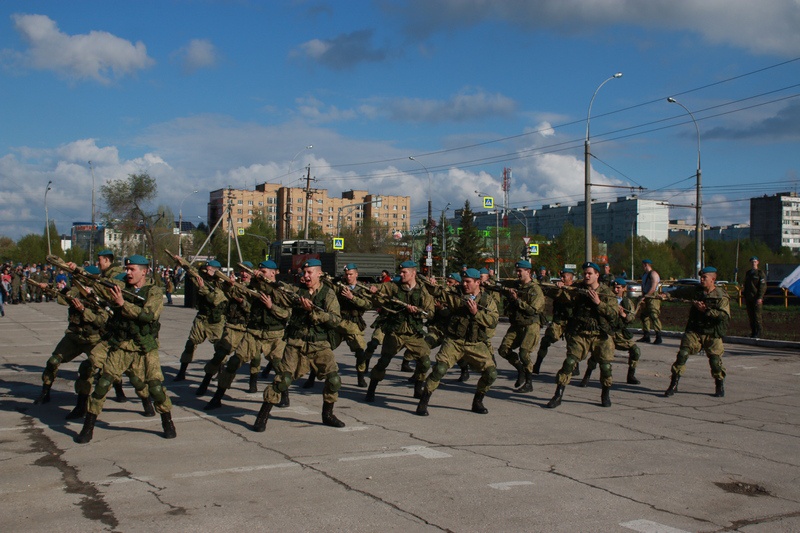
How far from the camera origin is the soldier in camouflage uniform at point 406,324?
35.6 feet

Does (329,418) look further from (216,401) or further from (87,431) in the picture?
(87,431)

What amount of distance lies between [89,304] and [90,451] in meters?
2.31

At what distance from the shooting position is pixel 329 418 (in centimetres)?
885

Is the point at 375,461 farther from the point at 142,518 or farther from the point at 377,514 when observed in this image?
the point at 142,518

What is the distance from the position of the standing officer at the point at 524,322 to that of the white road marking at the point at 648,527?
627cm

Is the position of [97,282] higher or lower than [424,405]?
higher

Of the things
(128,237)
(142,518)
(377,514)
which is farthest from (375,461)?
(128,237)

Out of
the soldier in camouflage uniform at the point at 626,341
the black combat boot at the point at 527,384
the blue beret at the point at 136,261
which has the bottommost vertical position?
Answer: the black combat boot at the point at 527,384

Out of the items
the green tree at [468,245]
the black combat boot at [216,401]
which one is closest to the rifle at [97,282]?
the black combat boot at [216,401]

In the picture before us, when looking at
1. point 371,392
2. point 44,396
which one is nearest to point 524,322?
point 371,392

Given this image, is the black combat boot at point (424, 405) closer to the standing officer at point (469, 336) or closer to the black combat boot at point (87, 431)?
the standing officer at point (469, 336)

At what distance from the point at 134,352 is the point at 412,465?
131 inches

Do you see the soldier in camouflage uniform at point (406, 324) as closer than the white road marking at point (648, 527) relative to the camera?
No

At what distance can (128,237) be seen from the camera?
233ft
